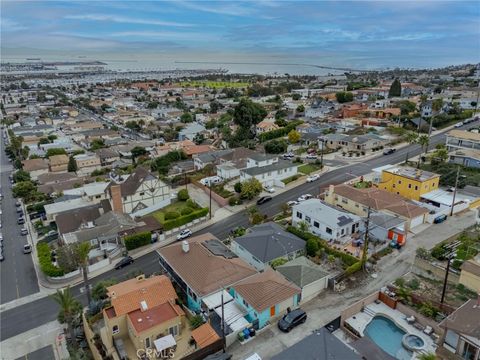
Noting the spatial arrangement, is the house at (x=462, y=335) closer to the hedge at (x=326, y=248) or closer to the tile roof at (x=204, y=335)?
→ the hedge at (x=326, y=248)

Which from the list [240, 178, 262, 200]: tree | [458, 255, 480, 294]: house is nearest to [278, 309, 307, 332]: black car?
[458, 255, 480, 294]: house

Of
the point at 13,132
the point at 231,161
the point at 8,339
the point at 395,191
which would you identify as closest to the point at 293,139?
the point at 231,161

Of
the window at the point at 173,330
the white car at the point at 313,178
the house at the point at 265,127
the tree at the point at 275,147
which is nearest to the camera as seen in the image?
the window at the point at 173,330

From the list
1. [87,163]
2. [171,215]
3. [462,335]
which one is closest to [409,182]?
[462,335]

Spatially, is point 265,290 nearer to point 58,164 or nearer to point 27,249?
point 27,249

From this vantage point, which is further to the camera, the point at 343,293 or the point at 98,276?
the point at 98,276

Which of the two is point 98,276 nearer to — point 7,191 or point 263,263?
point 263,263

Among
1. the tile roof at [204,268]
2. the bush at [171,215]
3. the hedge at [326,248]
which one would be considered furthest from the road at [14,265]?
the hedge at [326,248]
